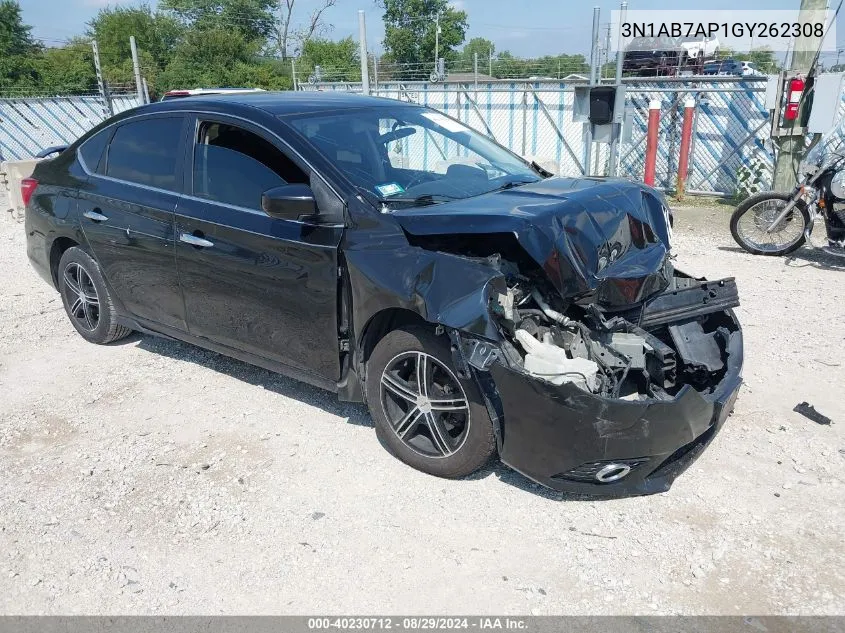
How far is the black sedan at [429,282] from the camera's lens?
3205mm

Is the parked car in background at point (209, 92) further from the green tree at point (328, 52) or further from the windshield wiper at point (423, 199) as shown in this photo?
the green tree at point (328, 52)

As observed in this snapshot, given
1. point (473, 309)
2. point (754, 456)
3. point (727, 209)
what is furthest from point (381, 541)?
point (727, 209)

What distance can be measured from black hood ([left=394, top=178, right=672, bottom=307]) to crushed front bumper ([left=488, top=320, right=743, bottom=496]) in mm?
590

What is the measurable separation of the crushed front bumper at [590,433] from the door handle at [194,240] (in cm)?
202

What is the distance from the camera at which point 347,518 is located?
3439mm

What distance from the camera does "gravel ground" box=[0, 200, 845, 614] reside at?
2.94 meters

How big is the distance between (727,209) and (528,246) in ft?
31.5

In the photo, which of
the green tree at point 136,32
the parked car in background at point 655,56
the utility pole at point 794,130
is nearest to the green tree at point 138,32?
the green tree at point 136,32

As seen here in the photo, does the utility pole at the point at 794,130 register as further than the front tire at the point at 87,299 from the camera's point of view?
Yes

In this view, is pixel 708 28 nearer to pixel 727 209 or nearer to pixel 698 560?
pixel 727 209

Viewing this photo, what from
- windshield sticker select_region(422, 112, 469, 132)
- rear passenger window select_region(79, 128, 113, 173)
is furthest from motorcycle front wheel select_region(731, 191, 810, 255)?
Result: rear passenger window select_region(79, 128, 113, 173)

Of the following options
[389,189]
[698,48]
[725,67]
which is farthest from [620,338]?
[725,67]

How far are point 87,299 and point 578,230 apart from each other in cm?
391

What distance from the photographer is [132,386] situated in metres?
4.99
